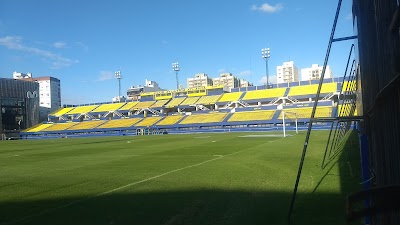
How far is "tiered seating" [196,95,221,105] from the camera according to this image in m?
82.2

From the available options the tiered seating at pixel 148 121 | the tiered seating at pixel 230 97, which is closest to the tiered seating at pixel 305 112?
the tiered seating at pixel 230 97

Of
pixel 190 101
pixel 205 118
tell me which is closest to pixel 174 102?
pixel 190 101

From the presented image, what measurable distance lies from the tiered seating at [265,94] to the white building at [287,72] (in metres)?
93.5

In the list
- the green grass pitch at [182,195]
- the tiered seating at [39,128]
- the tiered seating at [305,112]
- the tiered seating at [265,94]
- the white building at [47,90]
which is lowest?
the green grass pitch at [182,195]

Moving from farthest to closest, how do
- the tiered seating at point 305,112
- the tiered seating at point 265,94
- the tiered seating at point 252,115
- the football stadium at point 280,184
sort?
the tiered seating at point 265,94 < the tiered seating at point 252,115 < the tiered seating at point 305,112 < the football stadium at point 280,184

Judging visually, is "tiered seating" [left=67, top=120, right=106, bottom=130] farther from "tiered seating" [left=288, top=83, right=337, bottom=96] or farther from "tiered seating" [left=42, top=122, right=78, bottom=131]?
"tiered seating" [left=288, top=83, right=337, bottom=96]

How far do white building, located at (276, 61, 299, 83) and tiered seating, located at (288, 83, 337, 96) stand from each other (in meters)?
97.3

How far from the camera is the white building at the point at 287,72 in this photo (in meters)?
172

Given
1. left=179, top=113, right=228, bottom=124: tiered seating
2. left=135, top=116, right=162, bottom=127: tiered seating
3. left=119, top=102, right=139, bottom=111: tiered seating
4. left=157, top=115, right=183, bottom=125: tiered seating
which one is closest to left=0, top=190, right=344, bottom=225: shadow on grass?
left=179, top=113, right=228, bottom=124: tiered seating

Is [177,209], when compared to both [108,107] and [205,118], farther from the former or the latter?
[108,107]

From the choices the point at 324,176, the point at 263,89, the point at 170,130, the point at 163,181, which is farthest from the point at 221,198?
the point at 263,89

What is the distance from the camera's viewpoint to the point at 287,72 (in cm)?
17225

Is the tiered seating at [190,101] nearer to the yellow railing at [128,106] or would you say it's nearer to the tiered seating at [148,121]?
the tiered seating at [148,121]

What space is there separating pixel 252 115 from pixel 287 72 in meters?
111
